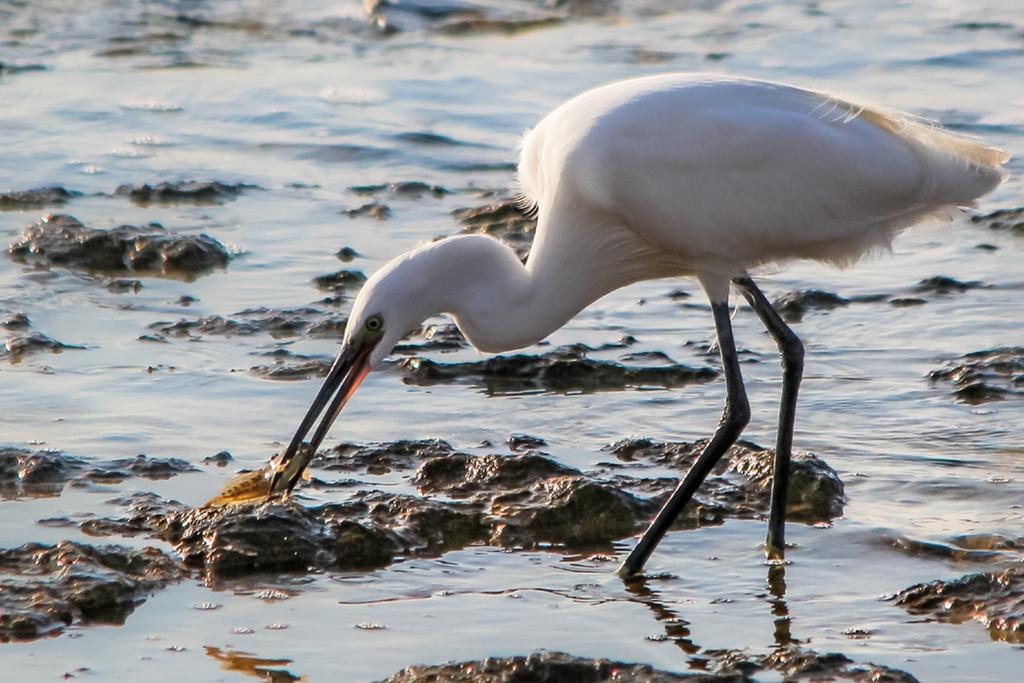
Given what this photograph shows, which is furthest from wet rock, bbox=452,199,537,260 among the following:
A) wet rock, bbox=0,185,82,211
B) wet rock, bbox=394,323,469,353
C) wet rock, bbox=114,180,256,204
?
wet rock, bbox=0,185,82,211

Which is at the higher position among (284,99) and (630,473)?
(284,99)

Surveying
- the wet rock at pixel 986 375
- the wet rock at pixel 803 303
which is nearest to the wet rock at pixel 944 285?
the wet rock at pixel 803 303

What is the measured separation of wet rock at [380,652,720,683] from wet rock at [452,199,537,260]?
433 cm

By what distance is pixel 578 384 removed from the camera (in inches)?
275

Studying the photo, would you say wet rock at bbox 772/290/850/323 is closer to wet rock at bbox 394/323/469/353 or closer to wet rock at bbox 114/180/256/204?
wet rock at bbox 394/323/469/353

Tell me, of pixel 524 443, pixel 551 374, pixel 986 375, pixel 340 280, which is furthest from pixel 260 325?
pixel 986 375

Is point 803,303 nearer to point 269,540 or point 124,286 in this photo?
point 124,286

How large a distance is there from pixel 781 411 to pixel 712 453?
293mm

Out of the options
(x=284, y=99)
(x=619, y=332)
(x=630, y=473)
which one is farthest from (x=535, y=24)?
(x=630, y=473)

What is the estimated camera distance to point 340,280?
8094mm

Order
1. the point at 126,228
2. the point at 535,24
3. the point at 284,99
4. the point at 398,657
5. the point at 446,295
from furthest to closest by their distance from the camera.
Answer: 1. the point at 535,24
2. the point at 284,99
3. the point at 126,228
4. the point at 446,295
5. the point at 398,657

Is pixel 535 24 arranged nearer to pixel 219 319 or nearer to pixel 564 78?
pixel 564 78

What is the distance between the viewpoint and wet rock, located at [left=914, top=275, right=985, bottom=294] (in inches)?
316

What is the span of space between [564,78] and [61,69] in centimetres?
371
